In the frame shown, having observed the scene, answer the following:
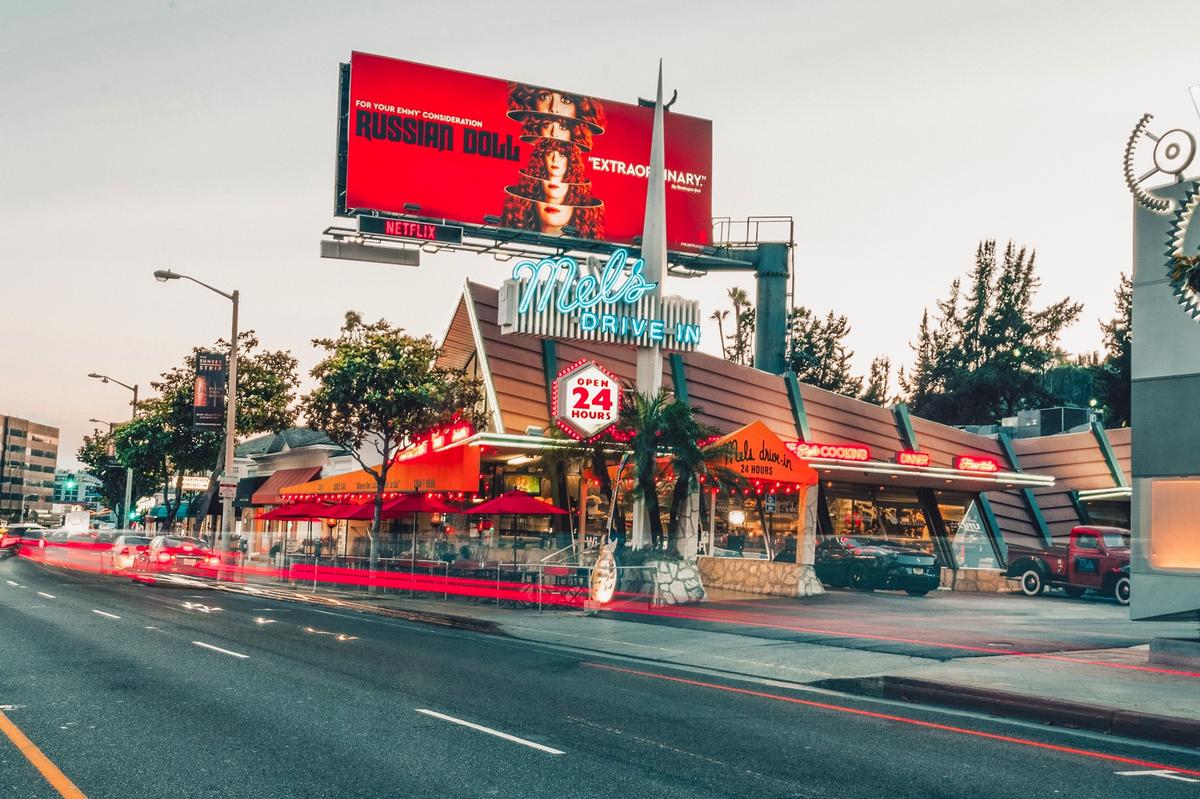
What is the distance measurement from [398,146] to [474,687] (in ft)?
99.1

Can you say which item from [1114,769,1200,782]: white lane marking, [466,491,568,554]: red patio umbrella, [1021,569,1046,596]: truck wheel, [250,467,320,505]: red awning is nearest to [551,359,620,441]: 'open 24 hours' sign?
[466,491,568,554]: red patio umbrella

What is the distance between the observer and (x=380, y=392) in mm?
34969

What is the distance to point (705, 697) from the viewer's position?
12.7m

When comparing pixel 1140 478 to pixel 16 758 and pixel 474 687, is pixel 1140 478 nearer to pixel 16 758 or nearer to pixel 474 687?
pixel 474 687

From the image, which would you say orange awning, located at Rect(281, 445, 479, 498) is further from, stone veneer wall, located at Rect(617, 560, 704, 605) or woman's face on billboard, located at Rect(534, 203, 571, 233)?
woman's face on billboard, located at Rect(534, 203, 571, 233)

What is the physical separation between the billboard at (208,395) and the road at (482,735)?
20.8 metres

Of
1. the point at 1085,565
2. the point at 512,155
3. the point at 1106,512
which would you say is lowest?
the point at 1085,565

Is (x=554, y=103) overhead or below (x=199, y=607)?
overhead

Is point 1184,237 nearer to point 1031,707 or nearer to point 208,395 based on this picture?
point 1031,707

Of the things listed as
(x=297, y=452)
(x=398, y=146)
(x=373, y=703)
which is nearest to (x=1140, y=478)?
(x=373, y=703)

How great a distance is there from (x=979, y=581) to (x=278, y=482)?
3906 centimetres

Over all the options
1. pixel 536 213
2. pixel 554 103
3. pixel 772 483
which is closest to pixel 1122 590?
pixel 772 483

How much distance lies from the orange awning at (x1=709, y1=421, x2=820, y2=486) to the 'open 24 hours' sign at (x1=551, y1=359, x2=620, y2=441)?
2.96m

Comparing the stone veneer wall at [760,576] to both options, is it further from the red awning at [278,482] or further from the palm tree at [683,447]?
the red awning at [278,482]
